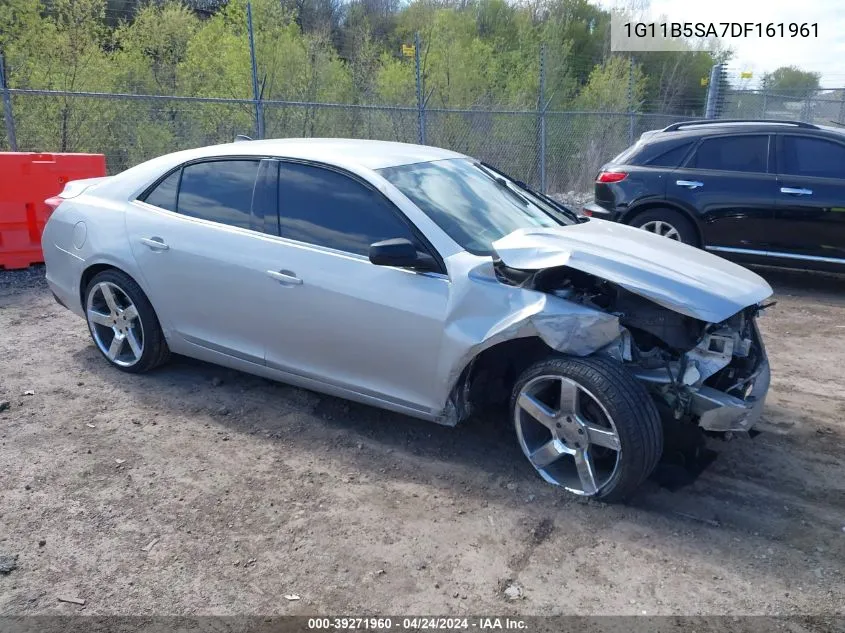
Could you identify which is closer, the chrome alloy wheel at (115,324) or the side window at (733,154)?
the chrome alloy wheel at (115,324)

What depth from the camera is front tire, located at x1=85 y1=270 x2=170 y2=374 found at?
479cm

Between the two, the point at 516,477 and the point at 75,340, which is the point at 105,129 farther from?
the point at 516,477

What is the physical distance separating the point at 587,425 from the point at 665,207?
5.46 metres

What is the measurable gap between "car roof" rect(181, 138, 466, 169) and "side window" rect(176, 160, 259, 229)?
0.09 meters

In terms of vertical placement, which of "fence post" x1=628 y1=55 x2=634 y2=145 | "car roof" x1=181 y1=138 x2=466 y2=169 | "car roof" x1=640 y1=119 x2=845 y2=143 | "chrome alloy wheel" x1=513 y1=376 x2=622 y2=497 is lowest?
"chrome alloy wheel" x1=513 y1=376 x2=622 y2=497

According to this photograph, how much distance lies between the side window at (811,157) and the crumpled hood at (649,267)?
4239 mm

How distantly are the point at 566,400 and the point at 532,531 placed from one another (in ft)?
2.08

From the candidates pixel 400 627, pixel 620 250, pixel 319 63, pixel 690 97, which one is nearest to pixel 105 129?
pixel 319 63

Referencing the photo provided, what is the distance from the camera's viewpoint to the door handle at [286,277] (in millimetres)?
4021

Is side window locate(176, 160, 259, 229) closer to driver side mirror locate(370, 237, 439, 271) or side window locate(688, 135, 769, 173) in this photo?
driver side mirror locate(370, 237, 439, 271)

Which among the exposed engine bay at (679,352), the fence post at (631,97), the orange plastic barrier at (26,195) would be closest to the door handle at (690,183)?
the exposed engine bay at (679,352)

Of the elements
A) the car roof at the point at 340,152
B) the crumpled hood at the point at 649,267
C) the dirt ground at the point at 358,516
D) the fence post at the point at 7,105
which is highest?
the fence post at the point at 7,105

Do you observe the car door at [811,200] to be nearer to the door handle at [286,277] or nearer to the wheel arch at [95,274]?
the door handle at [286,277]

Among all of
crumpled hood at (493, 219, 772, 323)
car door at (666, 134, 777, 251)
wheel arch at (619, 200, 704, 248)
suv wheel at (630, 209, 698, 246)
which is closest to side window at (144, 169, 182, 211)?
crumpled hood at (493, 219, 772, 323)
